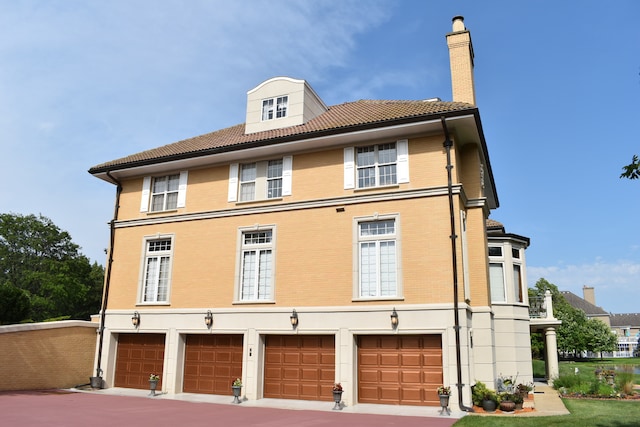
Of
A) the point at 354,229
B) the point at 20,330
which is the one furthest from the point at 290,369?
the point at 20,330

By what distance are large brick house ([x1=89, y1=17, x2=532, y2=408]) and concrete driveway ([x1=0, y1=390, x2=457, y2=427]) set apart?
1786 millimetres

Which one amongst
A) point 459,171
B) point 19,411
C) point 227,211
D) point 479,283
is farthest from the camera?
point 227,211

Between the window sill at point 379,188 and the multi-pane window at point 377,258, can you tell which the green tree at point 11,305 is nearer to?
the multi-pane window at point 377,258

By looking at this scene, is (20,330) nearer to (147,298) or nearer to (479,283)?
(147,298)

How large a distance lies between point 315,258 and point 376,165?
4.00m

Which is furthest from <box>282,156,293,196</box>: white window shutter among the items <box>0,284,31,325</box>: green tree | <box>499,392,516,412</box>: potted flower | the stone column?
the stone column

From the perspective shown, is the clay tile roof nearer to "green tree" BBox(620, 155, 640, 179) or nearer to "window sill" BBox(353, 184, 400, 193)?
"window sill" BBox(353, 184, 400, 193)

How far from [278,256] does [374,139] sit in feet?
18.2

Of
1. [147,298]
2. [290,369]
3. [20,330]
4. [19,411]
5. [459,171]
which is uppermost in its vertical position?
[459,171]

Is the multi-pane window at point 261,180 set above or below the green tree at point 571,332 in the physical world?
above

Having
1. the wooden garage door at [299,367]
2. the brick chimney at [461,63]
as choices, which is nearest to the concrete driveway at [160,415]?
the wooden garage door at [299,367]

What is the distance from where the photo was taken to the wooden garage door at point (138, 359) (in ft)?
63.1

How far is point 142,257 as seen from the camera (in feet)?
66.7

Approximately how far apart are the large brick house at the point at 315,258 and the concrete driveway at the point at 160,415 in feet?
5.86
